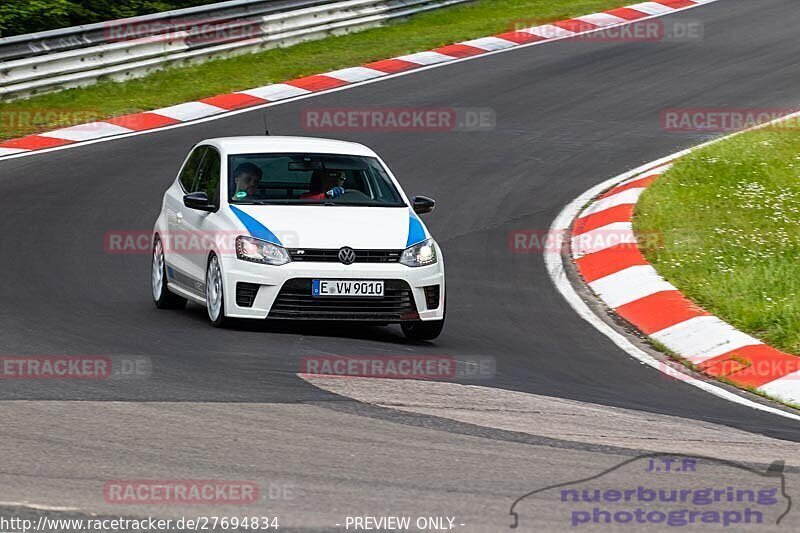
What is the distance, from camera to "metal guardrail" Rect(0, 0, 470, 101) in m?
19.2

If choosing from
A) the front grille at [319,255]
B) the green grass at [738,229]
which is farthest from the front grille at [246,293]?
the green grass at [738,229]

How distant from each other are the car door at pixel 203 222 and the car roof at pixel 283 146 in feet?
0.43

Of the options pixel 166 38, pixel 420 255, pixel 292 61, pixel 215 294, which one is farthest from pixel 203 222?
pixel 292 61

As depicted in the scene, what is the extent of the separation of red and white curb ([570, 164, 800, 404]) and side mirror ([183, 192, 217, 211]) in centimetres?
342

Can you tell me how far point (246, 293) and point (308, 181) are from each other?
1.41 metres

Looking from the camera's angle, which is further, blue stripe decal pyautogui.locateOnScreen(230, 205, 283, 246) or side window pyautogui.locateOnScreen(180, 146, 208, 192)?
side window pyautogui.locateOnScreen(180, 146, 208, 192)

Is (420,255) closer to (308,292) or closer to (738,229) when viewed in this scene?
(308,292)

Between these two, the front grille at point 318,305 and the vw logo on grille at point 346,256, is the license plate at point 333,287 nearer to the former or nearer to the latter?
the front grille at point 318,305

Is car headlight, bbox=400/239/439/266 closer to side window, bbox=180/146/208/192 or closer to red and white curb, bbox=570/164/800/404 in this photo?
red and white curb, bbox=570/164/800/404

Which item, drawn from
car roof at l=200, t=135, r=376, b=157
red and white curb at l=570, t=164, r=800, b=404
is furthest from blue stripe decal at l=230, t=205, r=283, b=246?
red and white curb at l=570, t=164, r=800, b=404

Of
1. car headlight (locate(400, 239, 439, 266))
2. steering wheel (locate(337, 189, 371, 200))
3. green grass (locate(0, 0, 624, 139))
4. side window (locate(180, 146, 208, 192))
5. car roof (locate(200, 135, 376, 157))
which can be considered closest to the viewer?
car headlight (locate(400, 239, 439, 266))

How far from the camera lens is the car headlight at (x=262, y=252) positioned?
1006 cm

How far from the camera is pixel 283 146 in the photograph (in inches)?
448

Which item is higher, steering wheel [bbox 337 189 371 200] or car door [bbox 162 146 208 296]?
steering wheel [bbox 337 189 371 200]
